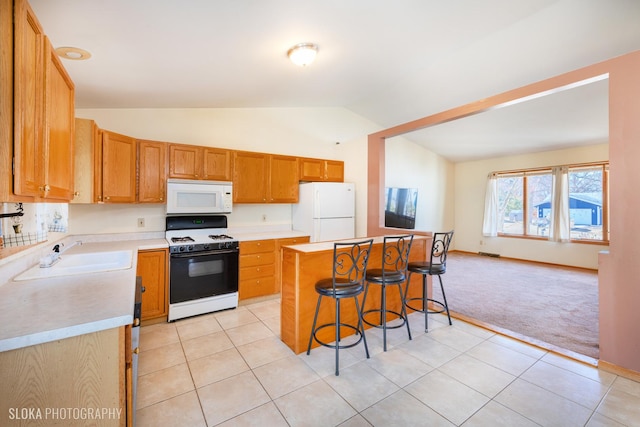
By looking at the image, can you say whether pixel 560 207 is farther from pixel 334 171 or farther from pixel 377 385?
pixel 377 385

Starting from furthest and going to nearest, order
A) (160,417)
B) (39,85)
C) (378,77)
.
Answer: (378,77) < (160,417) < (39,85)

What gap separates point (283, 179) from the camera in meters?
4.31

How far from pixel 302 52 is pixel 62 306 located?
2439mm

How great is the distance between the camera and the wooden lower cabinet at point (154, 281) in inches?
118

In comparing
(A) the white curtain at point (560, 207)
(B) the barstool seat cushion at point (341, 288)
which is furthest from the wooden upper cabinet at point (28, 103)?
(A) the white curtain at point (560, 207)

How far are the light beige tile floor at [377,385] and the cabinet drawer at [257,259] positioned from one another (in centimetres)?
100

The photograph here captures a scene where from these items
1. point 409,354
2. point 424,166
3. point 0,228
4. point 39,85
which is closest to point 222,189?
point 0,228

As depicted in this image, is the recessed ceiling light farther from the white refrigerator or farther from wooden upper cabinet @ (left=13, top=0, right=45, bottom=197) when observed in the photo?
the white refrigerator

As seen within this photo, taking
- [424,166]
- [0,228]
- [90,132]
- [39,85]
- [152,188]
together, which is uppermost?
[424,166]

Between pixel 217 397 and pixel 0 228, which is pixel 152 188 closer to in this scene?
pixel 0 228

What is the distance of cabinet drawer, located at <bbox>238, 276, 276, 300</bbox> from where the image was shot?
3.63 meters

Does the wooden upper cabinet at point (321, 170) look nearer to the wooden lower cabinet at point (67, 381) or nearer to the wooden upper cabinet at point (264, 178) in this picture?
→ the wooden upper cabinet at point (264, 178)

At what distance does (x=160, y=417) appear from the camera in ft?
5.71

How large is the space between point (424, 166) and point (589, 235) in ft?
12.0
